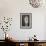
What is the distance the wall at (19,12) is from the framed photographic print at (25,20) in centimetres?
9

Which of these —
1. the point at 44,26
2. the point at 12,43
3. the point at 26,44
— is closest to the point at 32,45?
the point at 26,44

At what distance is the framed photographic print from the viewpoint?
3.58 metres

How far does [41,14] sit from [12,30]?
1.00 metres

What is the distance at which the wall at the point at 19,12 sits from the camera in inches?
140

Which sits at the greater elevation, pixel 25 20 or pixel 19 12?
pixel 19 12

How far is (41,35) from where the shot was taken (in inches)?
140

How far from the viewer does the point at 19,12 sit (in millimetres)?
3594

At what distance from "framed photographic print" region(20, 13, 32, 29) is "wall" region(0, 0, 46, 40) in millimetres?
90

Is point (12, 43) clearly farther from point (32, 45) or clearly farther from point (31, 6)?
point (31, 6)

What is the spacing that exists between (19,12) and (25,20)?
302 mm

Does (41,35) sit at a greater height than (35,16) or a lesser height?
lesser

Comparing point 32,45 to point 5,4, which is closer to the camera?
point 32,45

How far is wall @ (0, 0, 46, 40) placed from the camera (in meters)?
3.56

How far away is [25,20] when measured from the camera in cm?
361
